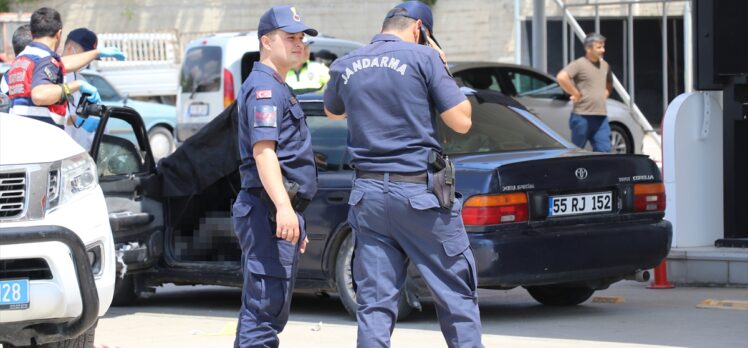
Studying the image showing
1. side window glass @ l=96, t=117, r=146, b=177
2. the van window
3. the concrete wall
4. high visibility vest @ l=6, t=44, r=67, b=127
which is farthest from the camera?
the concrete wall

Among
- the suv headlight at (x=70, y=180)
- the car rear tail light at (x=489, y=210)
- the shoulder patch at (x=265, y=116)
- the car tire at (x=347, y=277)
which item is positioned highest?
the shoulder patch at (x=265, y=116)

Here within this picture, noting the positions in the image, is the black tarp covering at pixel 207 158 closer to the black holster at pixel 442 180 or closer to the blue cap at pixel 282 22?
the blue cap at pixel 282 22

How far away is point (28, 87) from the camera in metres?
8.38

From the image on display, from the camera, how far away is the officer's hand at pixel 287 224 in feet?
18.9

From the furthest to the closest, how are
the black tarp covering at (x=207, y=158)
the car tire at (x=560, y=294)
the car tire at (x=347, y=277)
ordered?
the car tire at (x=560, y=294) → the black tarp covering at (x=207, y=158) → the car tire at (x=347, y=277)

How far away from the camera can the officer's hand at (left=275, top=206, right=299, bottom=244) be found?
18.9 feet

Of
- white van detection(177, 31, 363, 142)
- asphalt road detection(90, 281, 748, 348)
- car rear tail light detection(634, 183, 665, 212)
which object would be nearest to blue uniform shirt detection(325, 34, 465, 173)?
asphalt road detection(90, 281, 748, 348)

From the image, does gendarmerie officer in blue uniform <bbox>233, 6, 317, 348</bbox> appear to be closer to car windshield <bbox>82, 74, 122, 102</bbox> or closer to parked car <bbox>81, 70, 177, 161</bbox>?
car windshield <bbox>82, 74, 122, 102</bbox>

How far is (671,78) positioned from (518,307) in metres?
14.1

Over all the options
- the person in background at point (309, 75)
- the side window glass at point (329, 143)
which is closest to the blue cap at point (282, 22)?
the side window glass at point (329, 143)

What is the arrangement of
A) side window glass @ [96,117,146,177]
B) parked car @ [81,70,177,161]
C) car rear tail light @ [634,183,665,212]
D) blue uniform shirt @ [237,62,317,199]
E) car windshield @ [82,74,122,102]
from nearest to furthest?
blue uniform shirt @ [237,62,317,199], car rear tail light @ [634,183,665,212], side window glass @ [96,117,146,177], car windshield @ [82,74,122,102], parked car @ [81,70,177,161]

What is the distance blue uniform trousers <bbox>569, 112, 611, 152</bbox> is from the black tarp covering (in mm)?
6108

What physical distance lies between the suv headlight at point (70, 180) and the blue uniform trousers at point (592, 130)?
8.38 metres

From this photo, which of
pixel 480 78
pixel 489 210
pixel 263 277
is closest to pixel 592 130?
pixel 480 78
